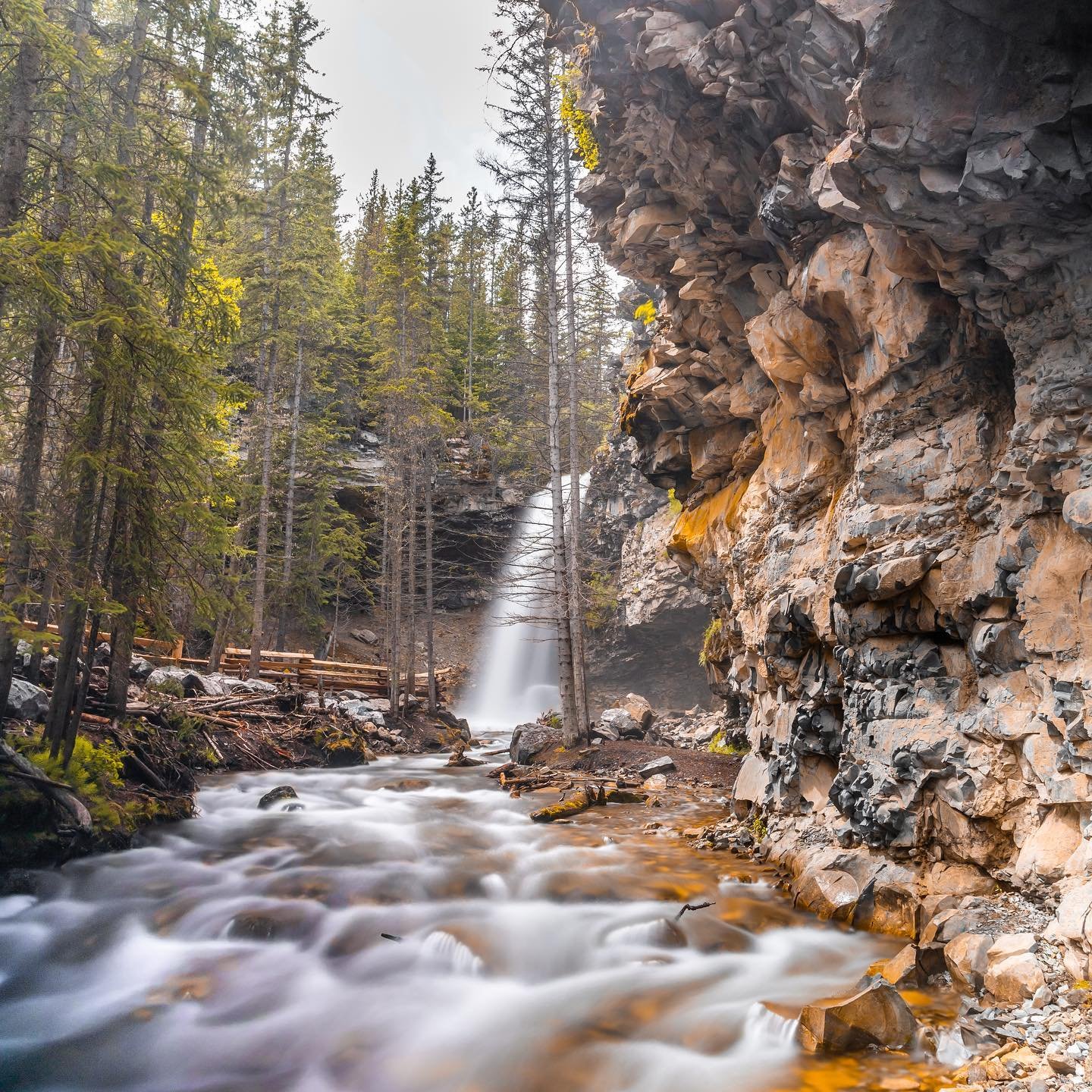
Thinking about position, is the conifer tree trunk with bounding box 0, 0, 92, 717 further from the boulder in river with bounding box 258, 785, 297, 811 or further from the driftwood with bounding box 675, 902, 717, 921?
the driftwood with bounding box 675, 902, 717, 921

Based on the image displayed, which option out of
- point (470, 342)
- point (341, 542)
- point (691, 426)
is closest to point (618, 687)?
point (341, 542)

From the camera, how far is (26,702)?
9594 millimetres

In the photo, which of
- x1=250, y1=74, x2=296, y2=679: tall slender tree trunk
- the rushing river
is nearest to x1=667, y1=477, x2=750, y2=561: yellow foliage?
the rushing river

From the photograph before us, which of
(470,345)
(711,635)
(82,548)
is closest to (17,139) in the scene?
(82,548)

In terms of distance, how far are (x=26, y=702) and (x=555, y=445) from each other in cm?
1153

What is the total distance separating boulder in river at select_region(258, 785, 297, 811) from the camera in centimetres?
1109

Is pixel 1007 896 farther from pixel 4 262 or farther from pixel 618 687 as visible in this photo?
pixel 618 687

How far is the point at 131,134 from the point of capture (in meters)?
9.65

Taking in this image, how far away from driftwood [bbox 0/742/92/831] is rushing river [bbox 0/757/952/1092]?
0.53 m

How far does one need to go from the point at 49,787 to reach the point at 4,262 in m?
5.59

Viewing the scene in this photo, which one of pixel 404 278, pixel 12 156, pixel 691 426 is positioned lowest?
pixel 691 426

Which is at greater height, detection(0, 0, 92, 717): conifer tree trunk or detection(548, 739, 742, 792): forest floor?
detection(0, 0, 92, 717): conifer tree trunk

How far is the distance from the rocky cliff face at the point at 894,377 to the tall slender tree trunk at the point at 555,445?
5162 millimetres

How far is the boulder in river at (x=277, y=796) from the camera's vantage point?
437 inches
